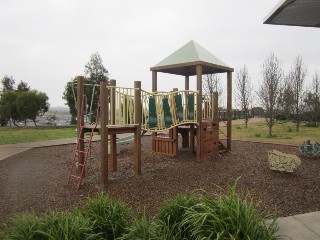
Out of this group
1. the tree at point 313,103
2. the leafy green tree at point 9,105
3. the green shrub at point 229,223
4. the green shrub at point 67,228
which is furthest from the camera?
the leafy green tree at point 9,105

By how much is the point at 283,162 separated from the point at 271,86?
35.8 feet

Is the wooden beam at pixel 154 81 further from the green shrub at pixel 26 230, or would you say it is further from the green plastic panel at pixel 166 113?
the green shrub at pixel 26 230

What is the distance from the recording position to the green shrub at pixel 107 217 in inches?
116

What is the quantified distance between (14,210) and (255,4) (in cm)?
834

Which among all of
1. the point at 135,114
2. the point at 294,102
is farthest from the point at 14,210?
the point at 294,102

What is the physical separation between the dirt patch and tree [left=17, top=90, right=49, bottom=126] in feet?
62.8

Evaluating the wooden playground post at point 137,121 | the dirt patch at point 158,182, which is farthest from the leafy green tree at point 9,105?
the wooden playground post at point 137,121

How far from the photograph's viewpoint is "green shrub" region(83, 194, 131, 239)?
2.95 metres

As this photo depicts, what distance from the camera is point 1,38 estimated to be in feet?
37.4

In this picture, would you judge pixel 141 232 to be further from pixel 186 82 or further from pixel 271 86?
pixel 271 86

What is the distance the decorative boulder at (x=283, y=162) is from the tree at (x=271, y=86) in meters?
9.39

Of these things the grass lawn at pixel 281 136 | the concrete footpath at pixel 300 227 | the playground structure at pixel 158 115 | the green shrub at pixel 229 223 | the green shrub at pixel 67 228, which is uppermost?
the playground structure at pixel 158 115

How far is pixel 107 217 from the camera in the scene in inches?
119

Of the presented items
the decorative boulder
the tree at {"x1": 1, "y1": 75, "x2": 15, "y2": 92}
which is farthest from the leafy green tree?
the decorative boulder
